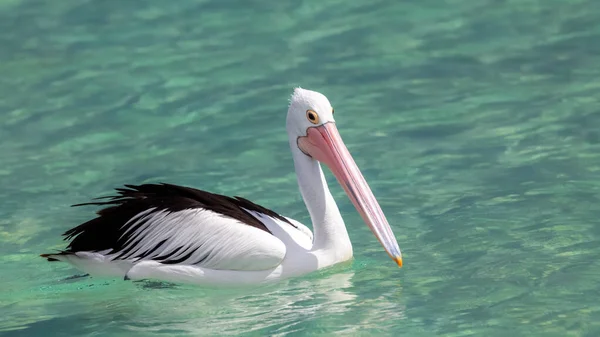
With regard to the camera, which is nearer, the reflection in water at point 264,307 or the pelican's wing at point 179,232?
the reflection in water at point 264,307

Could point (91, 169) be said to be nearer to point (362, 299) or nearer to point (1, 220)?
point (1, 220)

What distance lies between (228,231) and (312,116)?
2.46ft

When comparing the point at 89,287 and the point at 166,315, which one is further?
the point at 89,287

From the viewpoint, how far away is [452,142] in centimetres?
898

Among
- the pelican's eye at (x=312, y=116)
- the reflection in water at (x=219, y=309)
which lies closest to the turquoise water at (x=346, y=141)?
the reflection in water at (x=219, y=309)

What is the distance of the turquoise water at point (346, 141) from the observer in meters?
6.07

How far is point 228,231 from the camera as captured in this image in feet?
21.3

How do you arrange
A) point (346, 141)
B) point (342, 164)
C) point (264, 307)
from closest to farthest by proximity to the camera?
point (264, 307)
point (342, 164)
point (346, 141)

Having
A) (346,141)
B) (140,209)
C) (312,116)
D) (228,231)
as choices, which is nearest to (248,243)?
(228,231)

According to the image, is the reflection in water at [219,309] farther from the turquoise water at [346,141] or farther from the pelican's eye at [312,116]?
the pelican's eye at [312,116]

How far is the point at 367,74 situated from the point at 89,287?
4.47 metres

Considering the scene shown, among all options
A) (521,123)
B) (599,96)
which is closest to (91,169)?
(521,123)

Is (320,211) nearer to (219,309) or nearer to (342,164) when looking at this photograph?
(342,164)

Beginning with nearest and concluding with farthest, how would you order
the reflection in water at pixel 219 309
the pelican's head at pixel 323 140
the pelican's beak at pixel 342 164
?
the reflection in water at pixel 219 309 < the pelican's beak at pixel 342 164 < the pelican's head at pixel 323 140
